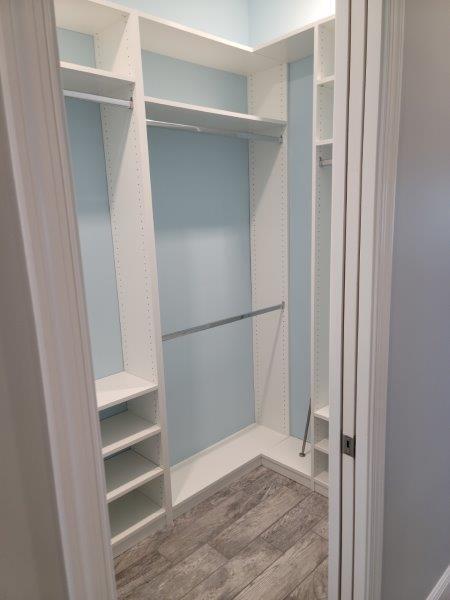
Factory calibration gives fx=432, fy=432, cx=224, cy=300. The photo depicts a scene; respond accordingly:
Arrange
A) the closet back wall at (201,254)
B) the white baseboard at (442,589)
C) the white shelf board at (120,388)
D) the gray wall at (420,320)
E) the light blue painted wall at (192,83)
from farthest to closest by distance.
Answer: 1. the closet back wall at (201,254)
2. the light blue painted wall at (192,83)
3. the white shelf board at (120,388)
4. the white baseboard at (442,589)
5. the gray wall at (420,320)

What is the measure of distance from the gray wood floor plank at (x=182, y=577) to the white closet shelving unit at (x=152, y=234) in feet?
0.85

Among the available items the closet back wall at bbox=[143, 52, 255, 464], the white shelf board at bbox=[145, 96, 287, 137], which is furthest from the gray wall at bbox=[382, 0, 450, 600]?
the closet back wall at bbox=[143, 52, 255, 464]

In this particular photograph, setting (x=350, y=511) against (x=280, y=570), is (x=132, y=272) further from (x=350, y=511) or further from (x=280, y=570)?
(x=280, y=570)

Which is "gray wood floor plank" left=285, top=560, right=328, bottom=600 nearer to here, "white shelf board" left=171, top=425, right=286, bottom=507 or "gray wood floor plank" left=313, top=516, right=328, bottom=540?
"gray wood floor plank" left=313, top=516, right=328, bottom=540

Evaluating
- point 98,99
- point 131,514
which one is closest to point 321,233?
point 98,99

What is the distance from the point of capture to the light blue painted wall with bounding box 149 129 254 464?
247 centimetres

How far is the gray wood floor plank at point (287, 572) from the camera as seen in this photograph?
1.92 m

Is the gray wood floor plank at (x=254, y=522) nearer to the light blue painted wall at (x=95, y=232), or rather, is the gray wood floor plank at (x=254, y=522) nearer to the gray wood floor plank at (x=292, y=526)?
the gray wood floor plank at (x=292, y=526)

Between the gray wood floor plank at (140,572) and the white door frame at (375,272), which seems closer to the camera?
the white door frame at (375,272)

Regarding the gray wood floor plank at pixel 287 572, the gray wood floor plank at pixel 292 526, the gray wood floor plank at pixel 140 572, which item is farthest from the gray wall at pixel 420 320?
the gray wood floor plank at pixel 140 572

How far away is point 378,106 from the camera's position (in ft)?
3.20

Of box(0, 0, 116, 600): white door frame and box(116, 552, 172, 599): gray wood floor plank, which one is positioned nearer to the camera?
box(0, 0, 116, 600): white door frame

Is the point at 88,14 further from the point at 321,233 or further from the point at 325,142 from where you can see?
the point at 321,233

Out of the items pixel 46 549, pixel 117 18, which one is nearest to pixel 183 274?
pixel 117 18
